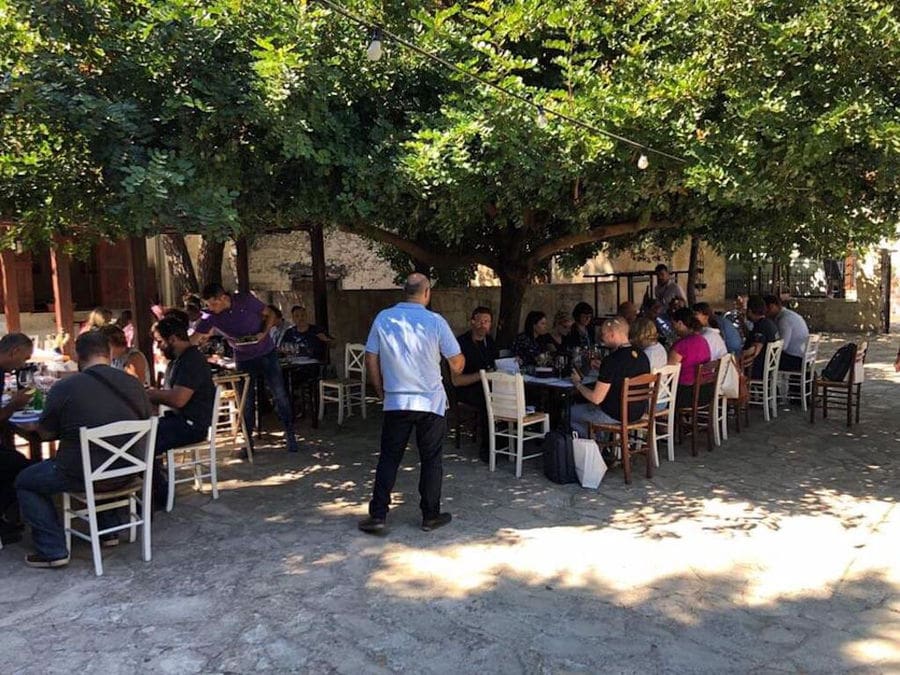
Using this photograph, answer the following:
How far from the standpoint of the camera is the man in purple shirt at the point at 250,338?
6.65 meters

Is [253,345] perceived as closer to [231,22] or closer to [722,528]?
[231,22]

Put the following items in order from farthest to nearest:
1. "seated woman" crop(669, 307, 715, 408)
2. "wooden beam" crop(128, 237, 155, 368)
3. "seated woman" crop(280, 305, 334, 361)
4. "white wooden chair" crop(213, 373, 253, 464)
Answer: "seated woman" crop(280, 305, 334, 361)
"wooden beam" crop(128, 237, 155, 368)
"seated woman" crop(669, 307, 715, 408)
"white wooden chair" crop(213, 373, 253, 464)

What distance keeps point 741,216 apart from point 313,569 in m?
5.43

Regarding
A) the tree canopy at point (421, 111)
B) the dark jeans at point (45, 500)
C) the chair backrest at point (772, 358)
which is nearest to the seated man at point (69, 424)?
the dark jeans at point (45, 500)

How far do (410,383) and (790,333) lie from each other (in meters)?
5.69

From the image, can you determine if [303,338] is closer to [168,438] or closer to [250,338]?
[250,338]

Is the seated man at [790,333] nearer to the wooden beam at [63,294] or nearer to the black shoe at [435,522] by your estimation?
the black shoe at [435,522]

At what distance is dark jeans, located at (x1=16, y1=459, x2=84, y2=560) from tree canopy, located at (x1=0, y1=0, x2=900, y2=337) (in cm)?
155

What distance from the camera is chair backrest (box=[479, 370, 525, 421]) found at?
565cm

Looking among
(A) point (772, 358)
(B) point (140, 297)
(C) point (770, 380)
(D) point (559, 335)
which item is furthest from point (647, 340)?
(B) point (140, 297)

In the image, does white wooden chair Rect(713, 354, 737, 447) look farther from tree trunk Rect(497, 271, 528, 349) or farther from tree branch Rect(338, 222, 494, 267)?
tree branch Rect(338, 222, 494, 267)

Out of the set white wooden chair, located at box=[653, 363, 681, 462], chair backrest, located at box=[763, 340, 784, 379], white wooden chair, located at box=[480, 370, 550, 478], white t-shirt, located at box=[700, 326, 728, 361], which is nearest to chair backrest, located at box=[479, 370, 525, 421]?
white wooden chair, located at box=[480, 370, 550, 478]

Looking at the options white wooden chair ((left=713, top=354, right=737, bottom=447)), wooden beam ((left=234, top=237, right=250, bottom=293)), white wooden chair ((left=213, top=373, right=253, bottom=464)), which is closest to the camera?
white wooden chair ((left=213, top=373, right=253, bottom=464))

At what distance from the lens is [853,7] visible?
14.9 ft
